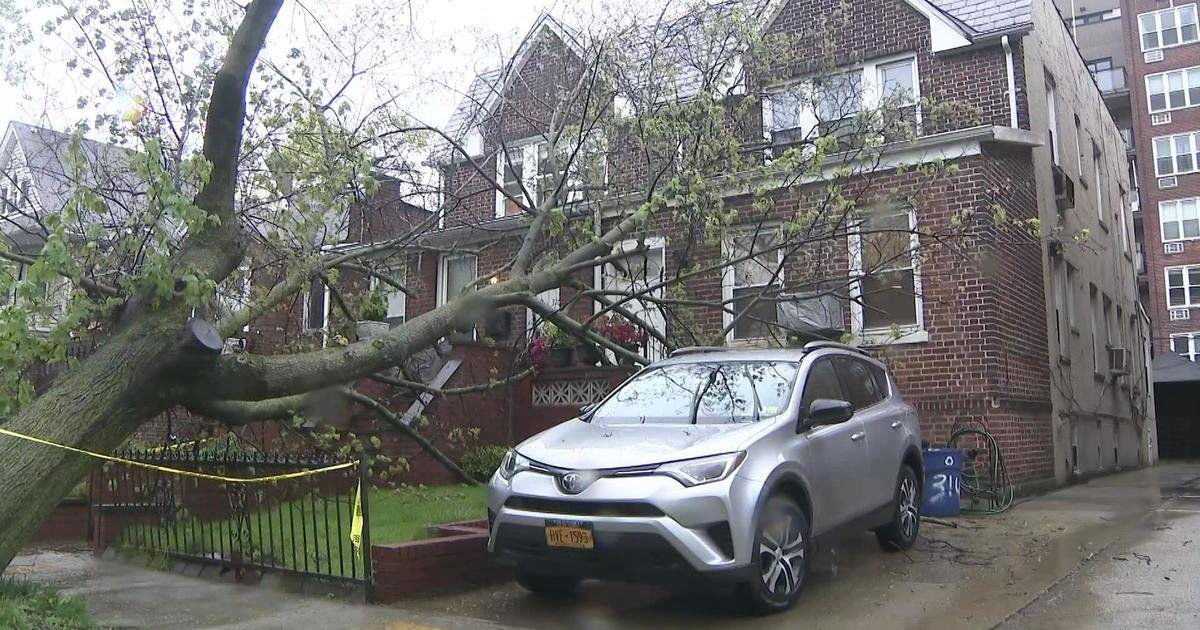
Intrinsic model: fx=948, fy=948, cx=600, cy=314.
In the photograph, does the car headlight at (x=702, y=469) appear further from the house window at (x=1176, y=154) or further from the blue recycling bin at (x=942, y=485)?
the house window at (x=1176, y=154)

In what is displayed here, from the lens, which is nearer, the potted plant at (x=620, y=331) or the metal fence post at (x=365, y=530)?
the metal fence post at (x=365, y=530)

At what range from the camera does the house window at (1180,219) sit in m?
41.4

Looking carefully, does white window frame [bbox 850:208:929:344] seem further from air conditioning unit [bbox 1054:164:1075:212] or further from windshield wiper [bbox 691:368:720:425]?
windshield wiper [bbox 691:368:720:425]

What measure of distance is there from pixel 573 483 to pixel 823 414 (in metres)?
1.75

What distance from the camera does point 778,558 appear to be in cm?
579

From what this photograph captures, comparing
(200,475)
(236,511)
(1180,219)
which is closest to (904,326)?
(236,511)

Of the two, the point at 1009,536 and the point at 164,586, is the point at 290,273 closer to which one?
the point at 164,586

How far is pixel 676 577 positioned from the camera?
5.43 meters

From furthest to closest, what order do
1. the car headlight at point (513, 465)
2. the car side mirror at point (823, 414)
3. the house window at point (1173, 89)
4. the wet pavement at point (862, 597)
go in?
the house window at point (1173, 89) → the car side mirror at point (823, 414) → the car headlight at point (513, 465) → the wet pavement at point (862, 597)

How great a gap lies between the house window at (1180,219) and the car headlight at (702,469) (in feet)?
144

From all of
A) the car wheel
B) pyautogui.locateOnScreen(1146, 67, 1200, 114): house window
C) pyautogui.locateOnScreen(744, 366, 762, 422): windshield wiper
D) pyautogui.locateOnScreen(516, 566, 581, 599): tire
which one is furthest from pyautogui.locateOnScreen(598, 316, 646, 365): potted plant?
pyautogui.locateOnScreen(1146, 67, 1200, 114): house window

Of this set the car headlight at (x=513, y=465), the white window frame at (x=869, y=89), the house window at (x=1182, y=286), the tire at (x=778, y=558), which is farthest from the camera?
the house window at (x=1182, y=286)

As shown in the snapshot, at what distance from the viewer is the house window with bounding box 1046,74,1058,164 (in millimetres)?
14617

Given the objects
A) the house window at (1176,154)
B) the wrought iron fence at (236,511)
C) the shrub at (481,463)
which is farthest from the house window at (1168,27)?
the wrought iron fence at (236,511)
